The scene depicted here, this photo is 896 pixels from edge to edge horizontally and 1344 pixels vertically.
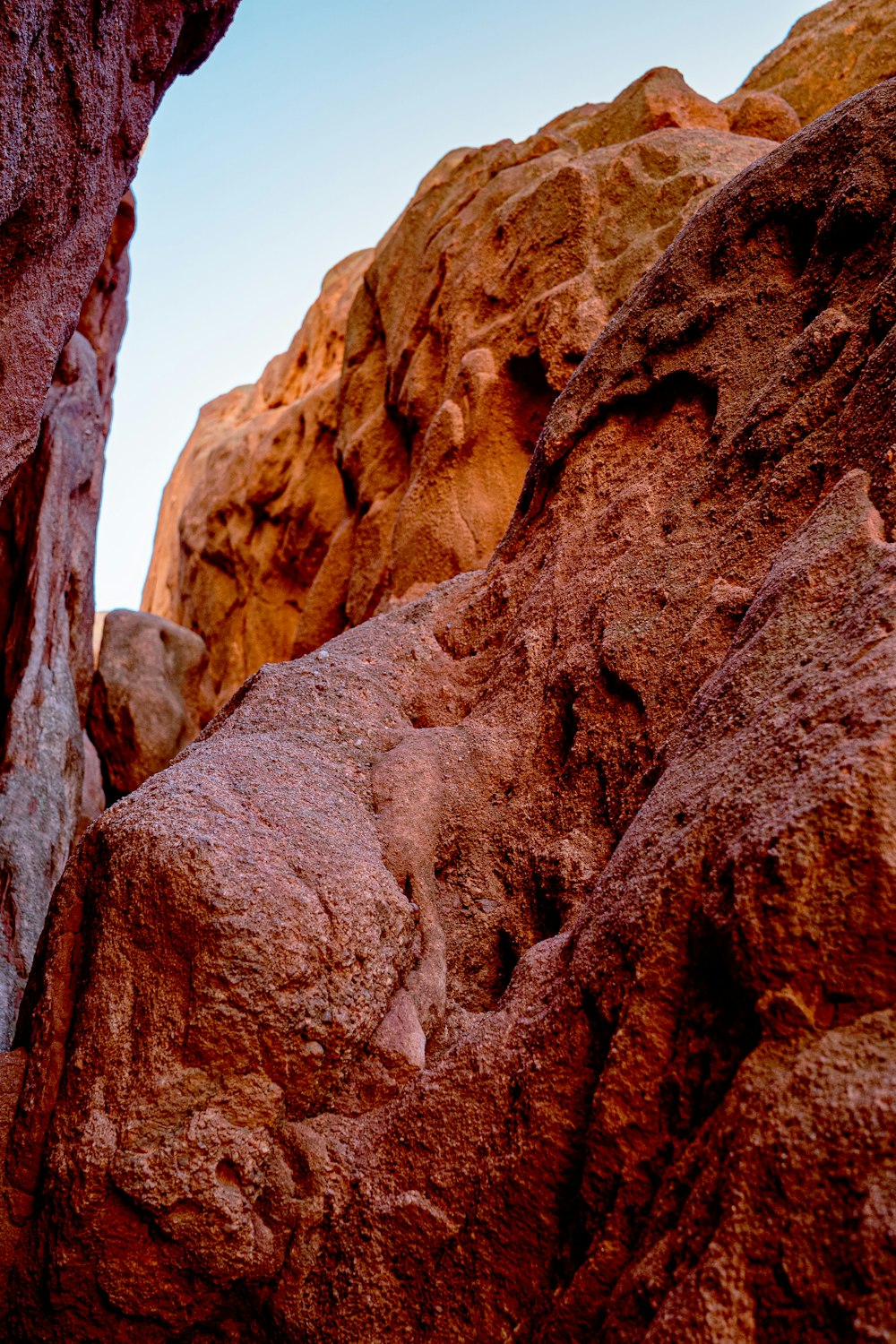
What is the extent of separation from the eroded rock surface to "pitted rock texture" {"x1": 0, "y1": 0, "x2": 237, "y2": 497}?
6.65 metres

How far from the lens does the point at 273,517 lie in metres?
13.5

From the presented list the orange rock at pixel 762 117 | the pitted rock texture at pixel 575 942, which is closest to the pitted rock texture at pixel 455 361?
the orange rock at pixel 762 117

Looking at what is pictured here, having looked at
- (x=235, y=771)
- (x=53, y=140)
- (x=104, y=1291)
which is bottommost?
(x=104, y=1291)

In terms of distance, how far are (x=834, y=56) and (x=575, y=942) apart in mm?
9769

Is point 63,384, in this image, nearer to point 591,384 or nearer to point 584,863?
point 591,384

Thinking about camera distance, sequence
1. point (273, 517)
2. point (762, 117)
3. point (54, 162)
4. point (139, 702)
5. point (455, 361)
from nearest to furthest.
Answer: point (54, 162), point (455, 361), point (762, 117), point (139, 702), point (273, 517)

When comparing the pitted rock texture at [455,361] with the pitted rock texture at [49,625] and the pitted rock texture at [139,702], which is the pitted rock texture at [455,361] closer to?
the pitted rock texture at [139,702]

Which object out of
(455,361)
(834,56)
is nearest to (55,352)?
(455,361)

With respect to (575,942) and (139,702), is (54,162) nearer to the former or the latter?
(575,942)

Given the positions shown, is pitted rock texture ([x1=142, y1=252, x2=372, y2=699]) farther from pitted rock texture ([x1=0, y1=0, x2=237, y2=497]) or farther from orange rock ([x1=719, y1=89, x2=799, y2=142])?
pitted rock texture ([x1=0, y1=0, x2=237, y2=497])

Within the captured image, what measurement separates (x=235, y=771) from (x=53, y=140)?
2774 mm

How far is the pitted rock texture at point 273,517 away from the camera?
12.8m

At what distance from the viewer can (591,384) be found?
14.1 feet

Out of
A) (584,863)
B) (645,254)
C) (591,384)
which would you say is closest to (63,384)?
(645,254)
